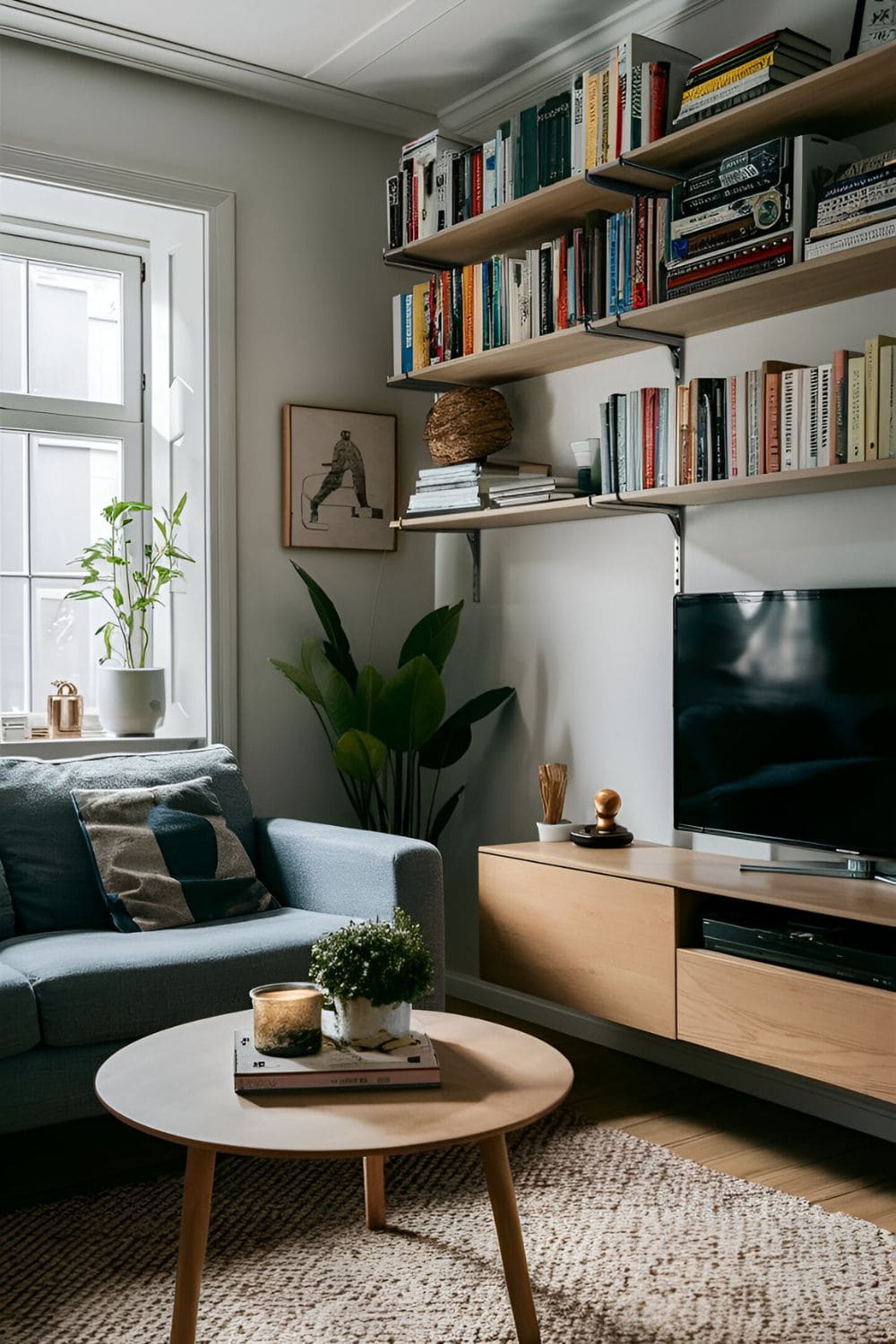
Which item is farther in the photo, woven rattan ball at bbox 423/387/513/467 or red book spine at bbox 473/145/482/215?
woven rattan ball at bbox 423/387/513/467

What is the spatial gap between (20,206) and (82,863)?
1.90m

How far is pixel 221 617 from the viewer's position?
366cm

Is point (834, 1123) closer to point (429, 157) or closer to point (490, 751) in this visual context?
point (490, 751)

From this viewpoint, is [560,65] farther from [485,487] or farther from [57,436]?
[57,436]

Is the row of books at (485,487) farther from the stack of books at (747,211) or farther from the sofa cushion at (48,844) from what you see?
the sofa cushion at (48,844)

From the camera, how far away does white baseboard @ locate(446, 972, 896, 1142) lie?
2770 mm

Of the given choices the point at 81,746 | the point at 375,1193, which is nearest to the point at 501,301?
the point at 81,746

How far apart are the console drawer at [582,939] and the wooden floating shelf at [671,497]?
88 centimetres

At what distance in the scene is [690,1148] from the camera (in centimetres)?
A: 266

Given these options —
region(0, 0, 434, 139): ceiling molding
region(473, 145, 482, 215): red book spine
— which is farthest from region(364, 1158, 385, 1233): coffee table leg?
region(0, 0, 434, 139): ceiling molding

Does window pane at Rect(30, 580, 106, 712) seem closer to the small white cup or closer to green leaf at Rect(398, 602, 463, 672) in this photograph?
green leaf at Rect(398, 602, 463, 672)

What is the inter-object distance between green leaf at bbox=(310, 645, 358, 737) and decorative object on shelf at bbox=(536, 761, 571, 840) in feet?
1.88

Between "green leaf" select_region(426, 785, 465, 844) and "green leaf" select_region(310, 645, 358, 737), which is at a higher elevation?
"green leaf" select_region(310, 645, 358, 737)

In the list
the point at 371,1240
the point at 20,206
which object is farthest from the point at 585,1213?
the point at 20,206
